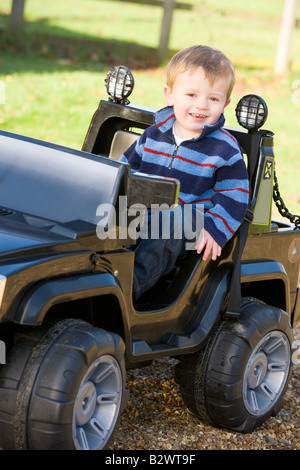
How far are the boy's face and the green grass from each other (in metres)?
5.23

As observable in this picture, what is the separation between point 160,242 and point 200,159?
1.40ft

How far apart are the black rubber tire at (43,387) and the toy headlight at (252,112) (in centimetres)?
147

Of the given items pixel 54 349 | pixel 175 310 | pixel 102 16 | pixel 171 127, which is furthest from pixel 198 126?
pixel 102 16

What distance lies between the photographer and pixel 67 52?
14023 mm

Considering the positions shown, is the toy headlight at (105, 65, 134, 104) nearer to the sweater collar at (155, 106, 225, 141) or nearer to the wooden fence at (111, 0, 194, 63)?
the sweater collar at (155, 106, 225, 141)

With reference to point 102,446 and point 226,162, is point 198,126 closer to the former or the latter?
point 226,162

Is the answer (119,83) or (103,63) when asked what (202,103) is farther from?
(103,63)

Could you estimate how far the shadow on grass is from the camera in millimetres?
12961

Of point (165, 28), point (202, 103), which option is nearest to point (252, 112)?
point (202, 103)

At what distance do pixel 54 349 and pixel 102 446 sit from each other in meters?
0.48

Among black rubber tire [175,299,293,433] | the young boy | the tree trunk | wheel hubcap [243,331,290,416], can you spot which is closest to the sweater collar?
the young boy

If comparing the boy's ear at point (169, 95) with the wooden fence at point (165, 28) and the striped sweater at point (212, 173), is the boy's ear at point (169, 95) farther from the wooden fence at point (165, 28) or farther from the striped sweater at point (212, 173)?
the wooden fence at point (165, 28)

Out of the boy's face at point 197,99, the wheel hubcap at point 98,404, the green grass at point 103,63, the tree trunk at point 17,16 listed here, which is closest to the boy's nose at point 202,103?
the boy's face at point 197,99

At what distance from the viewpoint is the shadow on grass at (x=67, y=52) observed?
42.5 feet
